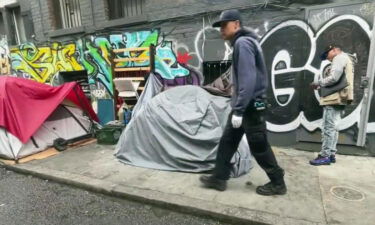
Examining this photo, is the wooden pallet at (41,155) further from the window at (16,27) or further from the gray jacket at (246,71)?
the window at (16,27)

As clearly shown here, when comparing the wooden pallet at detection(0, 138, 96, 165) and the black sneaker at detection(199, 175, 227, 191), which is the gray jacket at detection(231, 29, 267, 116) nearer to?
the black sneaker at detection(199, 175, 227, 191)

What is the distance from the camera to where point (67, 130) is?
6.15 m

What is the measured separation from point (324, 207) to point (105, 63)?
598 cm

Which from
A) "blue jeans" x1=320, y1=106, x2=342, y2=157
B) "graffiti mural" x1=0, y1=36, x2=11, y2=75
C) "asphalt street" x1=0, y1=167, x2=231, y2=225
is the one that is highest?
"graffiti mural" x1=0, y1=36, x2=11, y2=75

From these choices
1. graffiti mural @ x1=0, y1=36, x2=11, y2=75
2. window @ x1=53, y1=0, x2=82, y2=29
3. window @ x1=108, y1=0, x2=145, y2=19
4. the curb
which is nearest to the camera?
the curb

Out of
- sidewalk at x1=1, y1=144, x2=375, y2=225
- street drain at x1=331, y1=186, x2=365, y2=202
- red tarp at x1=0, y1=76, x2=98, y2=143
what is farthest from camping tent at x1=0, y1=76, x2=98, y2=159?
street drain at x1=331, y1=186, x2=365, y2=202

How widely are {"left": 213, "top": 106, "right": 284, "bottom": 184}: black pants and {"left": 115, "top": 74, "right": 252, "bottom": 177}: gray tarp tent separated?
0.64 metres

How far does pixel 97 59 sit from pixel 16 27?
4048 mm

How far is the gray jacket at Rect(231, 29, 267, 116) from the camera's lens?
3.00 m

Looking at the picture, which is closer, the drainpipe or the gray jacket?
the gray jacket

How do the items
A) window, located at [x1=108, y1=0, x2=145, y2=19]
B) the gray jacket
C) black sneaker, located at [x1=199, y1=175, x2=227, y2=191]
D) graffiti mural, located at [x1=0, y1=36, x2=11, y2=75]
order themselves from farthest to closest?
graffiti mural, located at [x1=0, y1=36, x2=11, y2=75], window, located at [x1=108, y1=0, x2=145, y2=19], black sneaker, located at [x1=199, y1=175, x2=227, y2=191], the gray jacket

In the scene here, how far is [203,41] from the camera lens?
Result: 5660 mm

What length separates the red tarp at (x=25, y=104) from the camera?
509 centimetres

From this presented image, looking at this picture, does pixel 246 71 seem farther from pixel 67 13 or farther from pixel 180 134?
pixel 67 13
